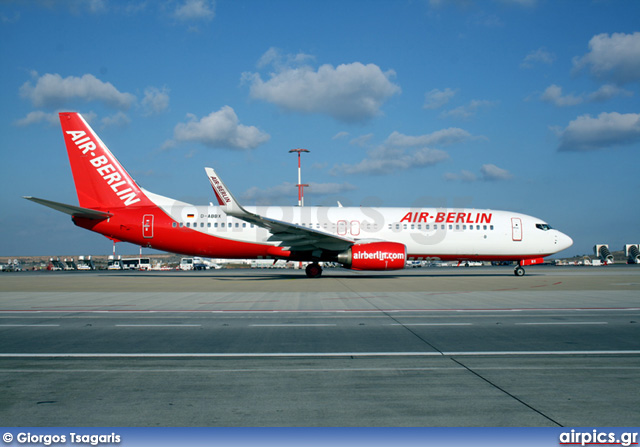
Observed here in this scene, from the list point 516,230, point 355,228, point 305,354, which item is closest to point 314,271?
point 355,228

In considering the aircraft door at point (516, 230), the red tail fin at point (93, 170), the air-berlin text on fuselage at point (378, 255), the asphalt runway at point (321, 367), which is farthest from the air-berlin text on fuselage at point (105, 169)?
the aircraft door at point (516, 230)

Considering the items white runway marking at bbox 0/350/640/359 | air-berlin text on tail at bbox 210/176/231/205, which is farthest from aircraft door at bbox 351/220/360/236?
white runway marking at bbox 0/350/640/359

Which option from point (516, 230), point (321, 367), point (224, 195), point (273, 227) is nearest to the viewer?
point (321, 367)

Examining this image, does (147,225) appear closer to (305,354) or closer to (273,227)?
(273,227)

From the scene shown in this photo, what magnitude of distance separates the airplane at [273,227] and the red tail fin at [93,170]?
5 cm

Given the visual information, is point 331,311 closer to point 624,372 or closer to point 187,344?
point 187,344

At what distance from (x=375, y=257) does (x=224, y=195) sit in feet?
27.6

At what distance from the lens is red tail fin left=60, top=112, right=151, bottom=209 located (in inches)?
1030

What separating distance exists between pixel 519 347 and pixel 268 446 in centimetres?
523

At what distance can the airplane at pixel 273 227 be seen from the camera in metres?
25.7

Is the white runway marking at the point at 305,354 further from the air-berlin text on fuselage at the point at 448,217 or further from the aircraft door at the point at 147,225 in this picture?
the air-berlin text on fuselage at the point at 448,217

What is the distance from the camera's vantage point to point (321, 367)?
6.19 m

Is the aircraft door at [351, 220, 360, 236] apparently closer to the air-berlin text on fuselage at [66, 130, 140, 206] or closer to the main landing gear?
the main landing gear

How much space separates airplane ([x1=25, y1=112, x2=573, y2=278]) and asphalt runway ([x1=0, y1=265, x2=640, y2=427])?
1326 cm
